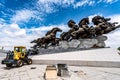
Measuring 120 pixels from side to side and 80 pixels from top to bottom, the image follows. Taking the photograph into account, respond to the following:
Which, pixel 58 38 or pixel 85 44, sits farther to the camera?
pixel 58 38

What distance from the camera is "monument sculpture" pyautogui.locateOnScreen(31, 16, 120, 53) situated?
23.5m

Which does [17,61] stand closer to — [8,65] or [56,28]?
[8,65]

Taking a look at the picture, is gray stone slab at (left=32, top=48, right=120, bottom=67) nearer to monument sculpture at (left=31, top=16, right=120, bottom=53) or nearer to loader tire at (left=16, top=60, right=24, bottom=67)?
loader tire at (left=16, top=60, right=24, bottom=67)

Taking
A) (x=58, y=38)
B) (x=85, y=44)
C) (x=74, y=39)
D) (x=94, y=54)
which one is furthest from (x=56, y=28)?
(x=94, y=54)

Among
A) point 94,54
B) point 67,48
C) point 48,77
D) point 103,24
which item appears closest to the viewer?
point 48,77

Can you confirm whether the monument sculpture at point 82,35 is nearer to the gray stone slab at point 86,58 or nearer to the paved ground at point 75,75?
the gray stone slab at point 86,58

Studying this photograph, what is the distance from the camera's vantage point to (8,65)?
15.0 meters

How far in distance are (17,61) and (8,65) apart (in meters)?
0.90

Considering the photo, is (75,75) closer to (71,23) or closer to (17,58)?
(17,58)

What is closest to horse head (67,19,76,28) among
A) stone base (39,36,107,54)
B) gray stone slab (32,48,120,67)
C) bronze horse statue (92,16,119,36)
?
bronze horse statue (92,16,119,36)

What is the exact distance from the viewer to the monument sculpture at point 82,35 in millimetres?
23508

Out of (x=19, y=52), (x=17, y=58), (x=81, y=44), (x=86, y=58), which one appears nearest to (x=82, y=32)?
(x=81, y=44)

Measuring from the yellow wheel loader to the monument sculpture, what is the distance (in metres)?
9.04

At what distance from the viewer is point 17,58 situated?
15.0 meters
